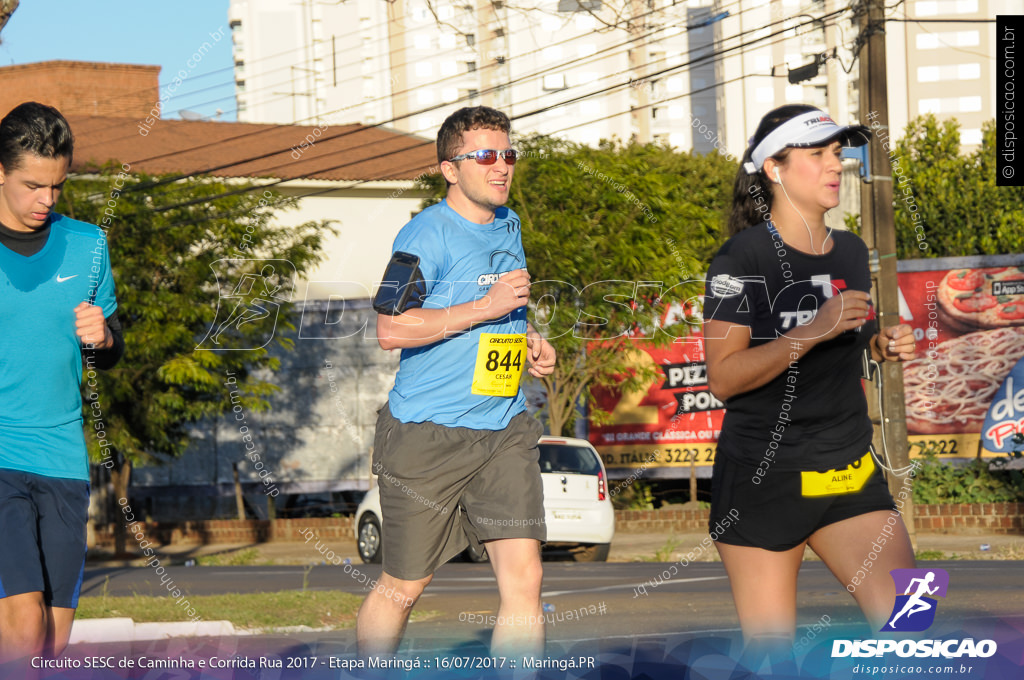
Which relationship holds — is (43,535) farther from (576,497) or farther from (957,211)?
(957,211)

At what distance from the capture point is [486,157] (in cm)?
462

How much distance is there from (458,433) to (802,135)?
160cm

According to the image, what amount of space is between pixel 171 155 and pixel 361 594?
28792mm

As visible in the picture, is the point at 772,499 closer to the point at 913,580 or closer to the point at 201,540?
→ the point at 913,580

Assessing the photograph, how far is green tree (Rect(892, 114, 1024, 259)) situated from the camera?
26.5m

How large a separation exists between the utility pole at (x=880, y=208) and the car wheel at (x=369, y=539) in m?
6.49

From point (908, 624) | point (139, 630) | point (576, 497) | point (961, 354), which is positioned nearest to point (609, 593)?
point (139, 630)

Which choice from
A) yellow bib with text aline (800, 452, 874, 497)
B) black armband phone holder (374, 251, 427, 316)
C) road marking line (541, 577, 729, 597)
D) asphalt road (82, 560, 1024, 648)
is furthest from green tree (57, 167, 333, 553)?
yellow bib with text aline (800, 452, 874, 497)

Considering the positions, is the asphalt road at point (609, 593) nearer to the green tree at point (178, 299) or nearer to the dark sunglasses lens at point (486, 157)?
the dark sunglasses lens at point (486, 157)

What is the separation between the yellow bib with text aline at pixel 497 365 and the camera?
177 inches

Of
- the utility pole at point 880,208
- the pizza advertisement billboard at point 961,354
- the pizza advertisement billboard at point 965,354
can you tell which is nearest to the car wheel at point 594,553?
the utility pole at point 880,208

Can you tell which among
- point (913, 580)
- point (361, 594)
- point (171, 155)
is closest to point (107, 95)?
point (171, 155)

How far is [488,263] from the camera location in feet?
15.0

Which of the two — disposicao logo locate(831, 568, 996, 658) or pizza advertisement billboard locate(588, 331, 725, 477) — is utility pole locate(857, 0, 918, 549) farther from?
disposicao logo locate(831, 568, 996, 658)
